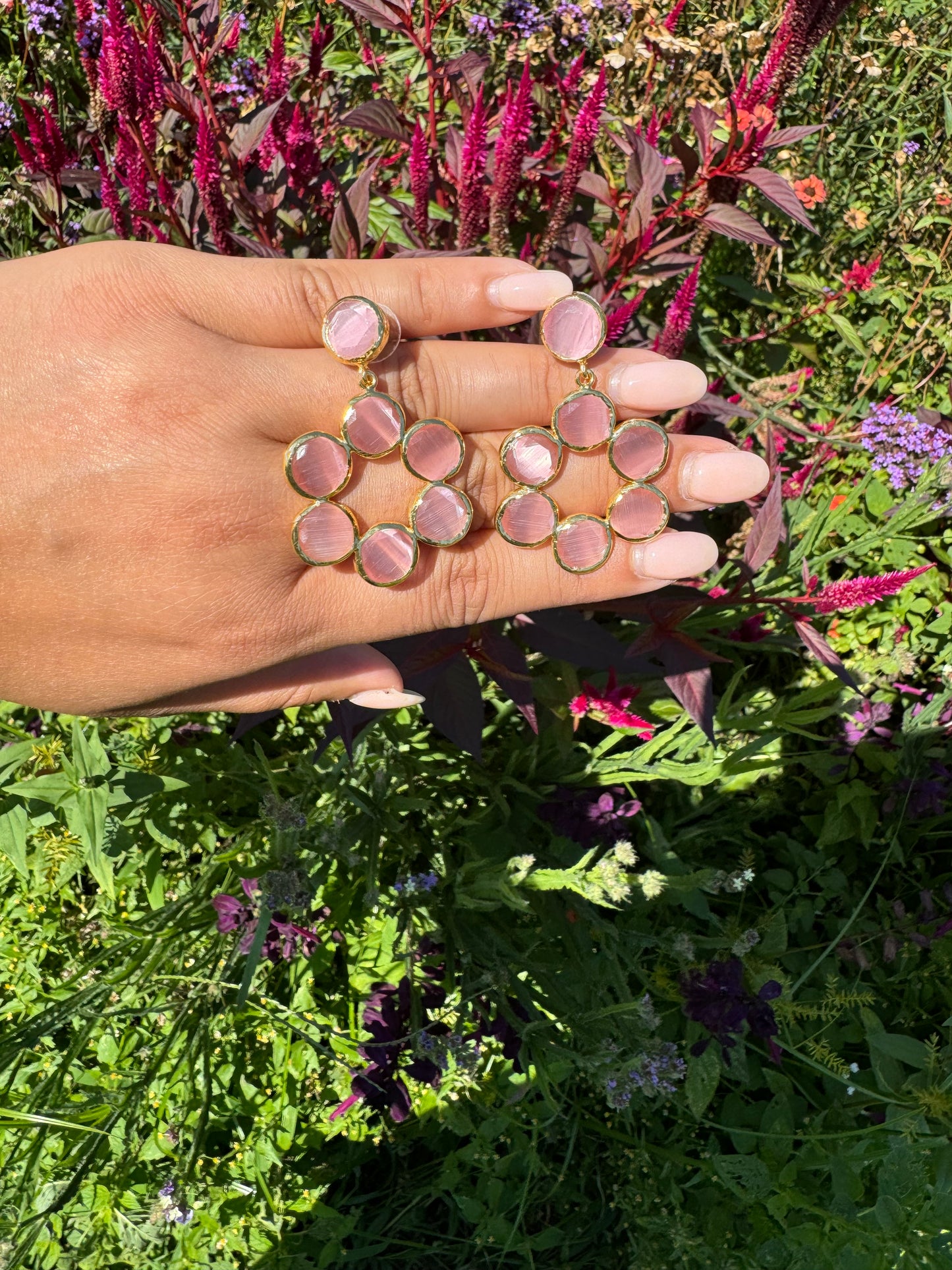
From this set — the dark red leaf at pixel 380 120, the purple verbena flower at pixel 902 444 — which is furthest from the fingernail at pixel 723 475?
the purple verbena flower at pixel 902 444

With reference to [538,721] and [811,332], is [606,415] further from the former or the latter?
[811,332]

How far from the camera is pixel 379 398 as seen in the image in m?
1.60

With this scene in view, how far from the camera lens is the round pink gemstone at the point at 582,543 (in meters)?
1.66

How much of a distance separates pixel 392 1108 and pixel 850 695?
1749 millimetres

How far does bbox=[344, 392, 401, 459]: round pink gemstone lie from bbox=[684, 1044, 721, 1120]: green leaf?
1853mm

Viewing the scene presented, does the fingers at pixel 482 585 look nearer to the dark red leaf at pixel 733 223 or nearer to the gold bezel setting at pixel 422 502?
the gold bezel setting at pixel 422 502

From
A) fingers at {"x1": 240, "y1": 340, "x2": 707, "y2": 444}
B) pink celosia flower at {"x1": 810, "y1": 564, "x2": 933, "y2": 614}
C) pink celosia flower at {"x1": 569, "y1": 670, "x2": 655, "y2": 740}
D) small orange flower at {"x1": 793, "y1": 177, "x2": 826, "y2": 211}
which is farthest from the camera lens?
small orange flower at {"x1": 793, "y1": 177, "x2": 826, "y2": 211}

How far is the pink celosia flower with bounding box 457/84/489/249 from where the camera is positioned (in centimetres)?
171

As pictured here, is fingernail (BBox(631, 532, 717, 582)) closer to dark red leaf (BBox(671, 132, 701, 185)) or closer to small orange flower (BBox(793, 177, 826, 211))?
dark red leaf (BBox(671, 132, 701, 185))

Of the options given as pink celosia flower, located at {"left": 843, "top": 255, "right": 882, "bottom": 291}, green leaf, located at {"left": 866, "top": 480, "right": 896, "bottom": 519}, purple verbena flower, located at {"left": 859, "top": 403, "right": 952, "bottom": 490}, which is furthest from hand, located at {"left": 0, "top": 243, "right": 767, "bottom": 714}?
pink celosia flower, located at {"left": 843, "top": 255, "right": 882, "bottom": 291}

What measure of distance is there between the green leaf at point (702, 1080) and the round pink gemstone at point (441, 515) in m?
1.66

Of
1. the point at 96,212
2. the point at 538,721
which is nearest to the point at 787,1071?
the point at 538,721

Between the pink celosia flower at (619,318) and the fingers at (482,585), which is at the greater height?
the pink celosia flower at (619,318)

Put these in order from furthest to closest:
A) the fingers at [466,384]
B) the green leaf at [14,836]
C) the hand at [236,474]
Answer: the green leaf at [14,836], the fingers at [466,384], the hand at [236,474]
